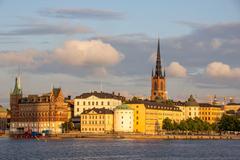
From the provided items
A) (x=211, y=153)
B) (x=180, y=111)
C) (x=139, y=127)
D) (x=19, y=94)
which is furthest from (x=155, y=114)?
(x=211, y=153)

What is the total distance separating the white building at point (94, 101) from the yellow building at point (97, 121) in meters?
8.52

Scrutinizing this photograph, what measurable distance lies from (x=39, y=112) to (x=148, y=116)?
74.2ft

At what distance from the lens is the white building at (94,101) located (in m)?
160

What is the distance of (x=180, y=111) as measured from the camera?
17375 centimetres

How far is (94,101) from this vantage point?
160 meters

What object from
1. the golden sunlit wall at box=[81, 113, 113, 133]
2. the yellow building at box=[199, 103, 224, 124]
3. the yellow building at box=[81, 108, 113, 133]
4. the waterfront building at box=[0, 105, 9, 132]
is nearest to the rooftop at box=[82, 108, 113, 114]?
the yellow building at box=[81, 108, 113, 133]

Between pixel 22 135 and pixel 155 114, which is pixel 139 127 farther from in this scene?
pixel 22 135

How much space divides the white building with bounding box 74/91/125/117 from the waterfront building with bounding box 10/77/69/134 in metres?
2.60

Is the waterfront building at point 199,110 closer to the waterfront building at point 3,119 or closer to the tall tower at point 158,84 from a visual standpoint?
the tall tower at point 158,84

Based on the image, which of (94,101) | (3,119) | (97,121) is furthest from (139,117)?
(3,119)

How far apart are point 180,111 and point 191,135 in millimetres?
30297

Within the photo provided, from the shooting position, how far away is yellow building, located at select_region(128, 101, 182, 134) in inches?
6009

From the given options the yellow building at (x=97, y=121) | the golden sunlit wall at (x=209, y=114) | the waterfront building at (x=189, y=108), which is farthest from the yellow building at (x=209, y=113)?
the yellow building at (x=97, y=121)

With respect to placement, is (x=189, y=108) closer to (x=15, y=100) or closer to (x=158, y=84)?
(x=158, y=84)
